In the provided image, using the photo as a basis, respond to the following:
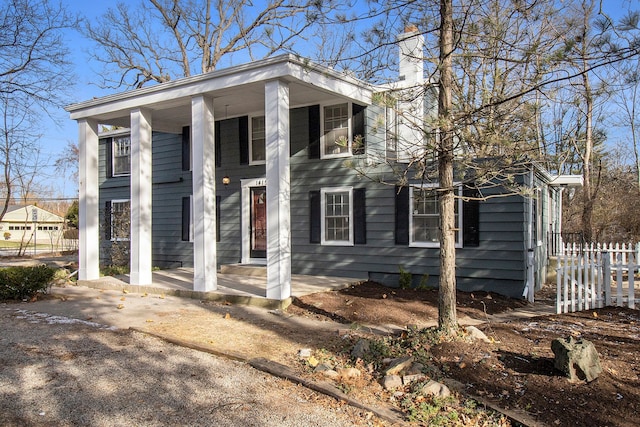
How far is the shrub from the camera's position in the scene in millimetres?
8562

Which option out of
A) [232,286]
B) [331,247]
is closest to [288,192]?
[232,286]

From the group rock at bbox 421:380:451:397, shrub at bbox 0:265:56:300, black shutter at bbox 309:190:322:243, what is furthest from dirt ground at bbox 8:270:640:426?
black shutter at bbox 309:190:322:243

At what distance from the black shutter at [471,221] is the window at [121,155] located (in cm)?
1088

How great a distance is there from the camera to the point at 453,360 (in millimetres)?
4426

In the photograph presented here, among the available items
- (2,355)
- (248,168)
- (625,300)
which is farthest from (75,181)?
(625,300)

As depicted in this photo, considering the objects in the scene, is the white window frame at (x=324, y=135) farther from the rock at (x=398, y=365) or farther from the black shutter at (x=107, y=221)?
the black shutter at (x=107, y=221)

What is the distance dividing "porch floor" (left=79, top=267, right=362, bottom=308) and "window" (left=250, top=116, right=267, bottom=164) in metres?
3.03

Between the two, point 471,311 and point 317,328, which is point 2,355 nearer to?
point 317,328

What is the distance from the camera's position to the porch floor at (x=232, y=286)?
26.9 feet

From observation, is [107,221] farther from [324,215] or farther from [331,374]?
[331,374]

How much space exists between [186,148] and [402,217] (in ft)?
22.0

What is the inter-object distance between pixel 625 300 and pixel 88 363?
7.93m

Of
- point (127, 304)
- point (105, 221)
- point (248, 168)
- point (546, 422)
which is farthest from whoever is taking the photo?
point (105, 221)

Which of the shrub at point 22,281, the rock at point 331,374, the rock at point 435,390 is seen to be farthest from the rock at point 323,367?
the shrub at point 22,281
